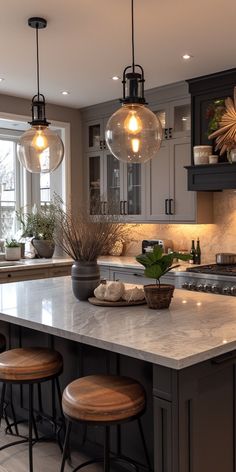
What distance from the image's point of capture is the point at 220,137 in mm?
4383

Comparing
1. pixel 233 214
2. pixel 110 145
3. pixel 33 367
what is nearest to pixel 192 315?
pixel 33 367

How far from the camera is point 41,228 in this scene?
576 cm

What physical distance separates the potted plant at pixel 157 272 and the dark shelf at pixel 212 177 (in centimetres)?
201

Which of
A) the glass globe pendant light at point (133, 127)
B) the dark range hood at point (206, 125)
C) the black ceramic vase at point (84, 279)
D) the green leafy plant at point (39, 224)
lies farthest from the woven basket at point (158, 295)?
the green leafy plant at point (39, 224)

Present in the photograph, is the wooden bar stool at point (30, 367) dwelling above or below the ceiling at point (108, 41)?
below

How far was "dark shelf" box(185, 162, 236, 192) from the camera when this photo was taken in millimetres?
4371

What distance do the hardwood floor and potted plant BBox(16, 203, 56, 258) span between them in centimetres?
294

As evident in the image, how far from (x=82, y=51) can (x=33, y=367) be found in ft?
8.52

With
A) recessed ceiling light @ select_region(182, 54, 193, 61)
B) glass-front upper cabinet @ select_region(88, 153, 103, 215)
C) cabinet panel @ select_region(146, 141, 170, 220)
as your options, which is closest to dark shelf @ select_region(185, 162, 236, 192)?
cabinet panel @ select_region(146, 141, 170, 220)

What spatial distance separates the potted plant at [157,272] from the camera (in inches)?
99.6

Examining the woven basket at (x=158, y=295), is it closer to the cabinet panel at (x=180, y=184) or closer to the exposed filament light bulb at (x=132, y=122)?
the exposed filament light bulb at (x=132, y=122)

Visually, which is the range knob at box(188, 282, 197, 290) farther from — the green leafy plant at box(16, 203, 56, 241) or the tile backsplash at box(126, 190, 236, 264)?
the green leafy plant at box(16, 203, 56, 241)

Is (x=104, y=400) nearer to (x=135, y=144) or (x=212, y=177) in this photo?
(x=135, y=144)

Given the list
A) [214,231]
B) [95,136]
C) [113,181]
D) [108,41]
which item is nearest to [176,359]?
[108,41]
